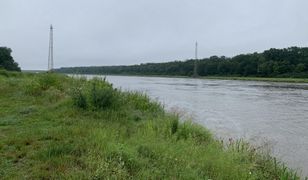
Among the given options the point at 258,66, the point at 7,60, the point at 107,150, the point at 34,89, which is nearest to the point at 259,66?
the point at 258,66

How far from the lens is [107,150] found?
6430 millimetres

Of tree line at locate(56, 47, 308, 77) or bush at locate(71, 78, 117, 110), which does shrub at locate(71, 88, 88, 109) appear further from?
tree line at locate(56, 47, 308, 77)

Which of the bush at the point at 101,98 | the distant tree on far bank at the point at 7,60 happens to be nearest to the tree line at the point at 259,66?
the distant tree on far bank at the point at 7,60

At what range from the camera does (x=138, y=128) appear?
30.9ft

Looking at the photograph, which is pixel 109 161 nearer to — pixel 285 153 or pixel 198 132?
pixel 198 132

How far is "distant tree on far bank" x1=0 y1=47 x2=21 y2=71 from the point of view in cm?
7338

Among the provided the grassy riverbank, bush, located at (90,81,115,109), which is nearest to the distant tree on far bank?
bush, located at (90,81,115,109)

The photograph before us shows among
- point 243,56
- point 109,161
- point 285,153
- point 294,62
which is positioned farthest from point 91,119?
point 243,56

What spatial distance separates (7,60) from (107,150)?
74.3 metres

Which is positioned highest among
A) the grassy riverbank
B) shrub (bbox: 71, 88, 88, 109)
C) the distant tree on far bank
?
the distant tree on far bank

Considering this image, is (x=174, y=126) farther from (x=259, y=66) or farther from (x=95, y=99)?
(x=259, y=66)

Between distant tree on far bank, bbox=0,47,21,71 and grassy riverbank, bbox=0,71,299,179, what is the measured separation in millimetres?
65894

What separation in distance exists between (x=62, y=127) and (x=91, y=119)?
157 cm

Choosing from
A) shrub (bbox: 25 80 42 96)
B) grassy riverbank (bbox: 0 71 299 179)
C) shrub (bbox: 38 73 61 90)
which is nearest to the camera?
grassy riverbank (bbox: 0 71 299 179)
